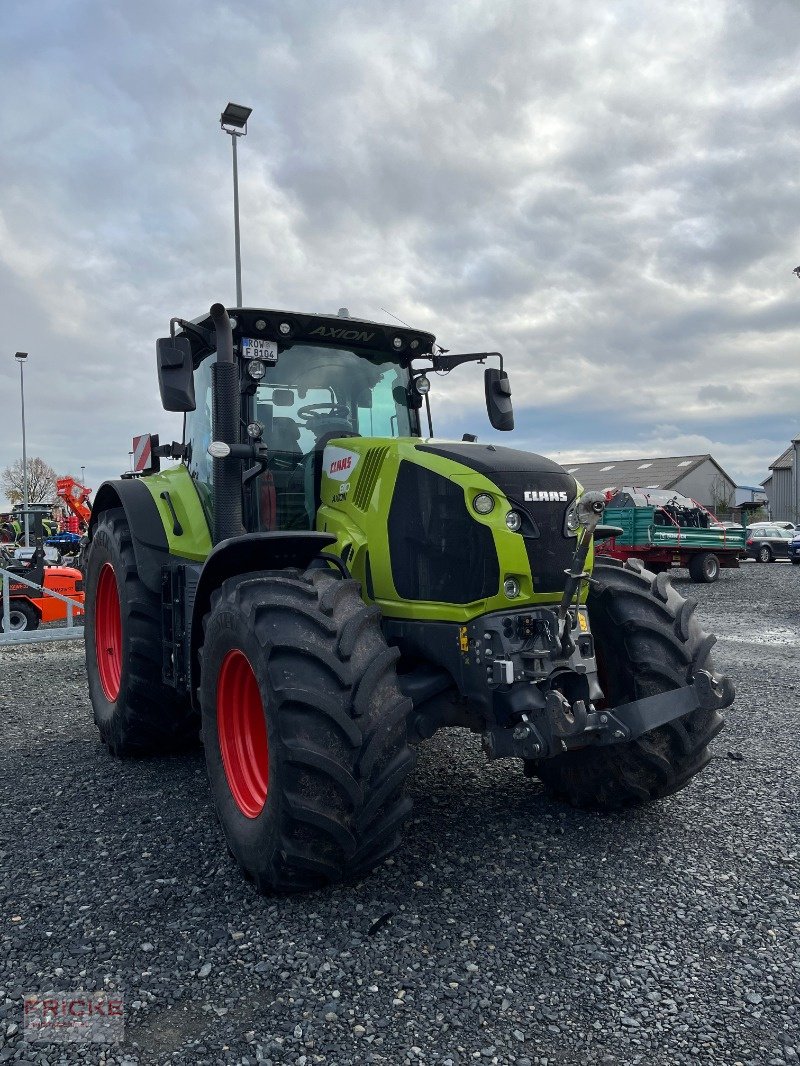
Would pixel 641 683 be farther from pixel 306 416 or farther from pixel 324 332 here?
pixel 324 332

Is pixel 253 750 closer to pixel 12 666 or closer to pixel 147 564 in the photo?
pixel 147 564

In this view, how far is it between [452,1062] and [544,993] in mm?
450

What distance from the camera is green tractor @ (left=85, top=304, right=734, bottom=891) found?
3137mm

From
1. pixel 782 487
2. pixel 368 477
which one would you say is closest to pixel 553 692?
pixel 368 477

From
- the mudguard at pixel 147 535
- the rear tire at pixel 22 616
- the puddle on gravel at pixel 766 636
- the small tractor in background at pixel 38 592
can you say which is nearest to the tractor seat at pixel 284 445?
the mudguard at pixel 147 535

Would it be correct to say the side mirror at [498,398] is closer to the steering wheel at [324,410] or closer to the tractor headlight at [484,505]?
the steering wheel at [324,410]

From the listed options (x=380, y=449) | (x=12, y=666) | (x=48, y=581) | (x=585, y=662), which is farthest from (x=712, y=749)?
(x=48, y=581)

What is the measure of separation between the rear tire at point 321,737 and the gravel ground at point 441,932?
0.78 feet

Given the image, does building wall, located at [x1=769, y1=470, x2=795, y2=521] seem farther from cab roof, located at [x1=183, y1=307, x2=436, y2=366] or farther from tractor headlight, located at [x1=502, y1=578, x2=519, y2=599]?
tractor headlight, located at [x1=502, y1=578, x2=519, y2=599]

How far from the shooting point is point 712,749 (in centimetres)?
560

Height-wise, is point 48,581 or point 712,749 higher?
point 48,581

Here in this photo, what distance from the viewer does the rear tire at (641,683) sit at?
3.85m

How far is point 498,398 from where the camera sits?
5.05 meters

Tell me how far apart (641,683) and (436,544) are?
45.6 inches
